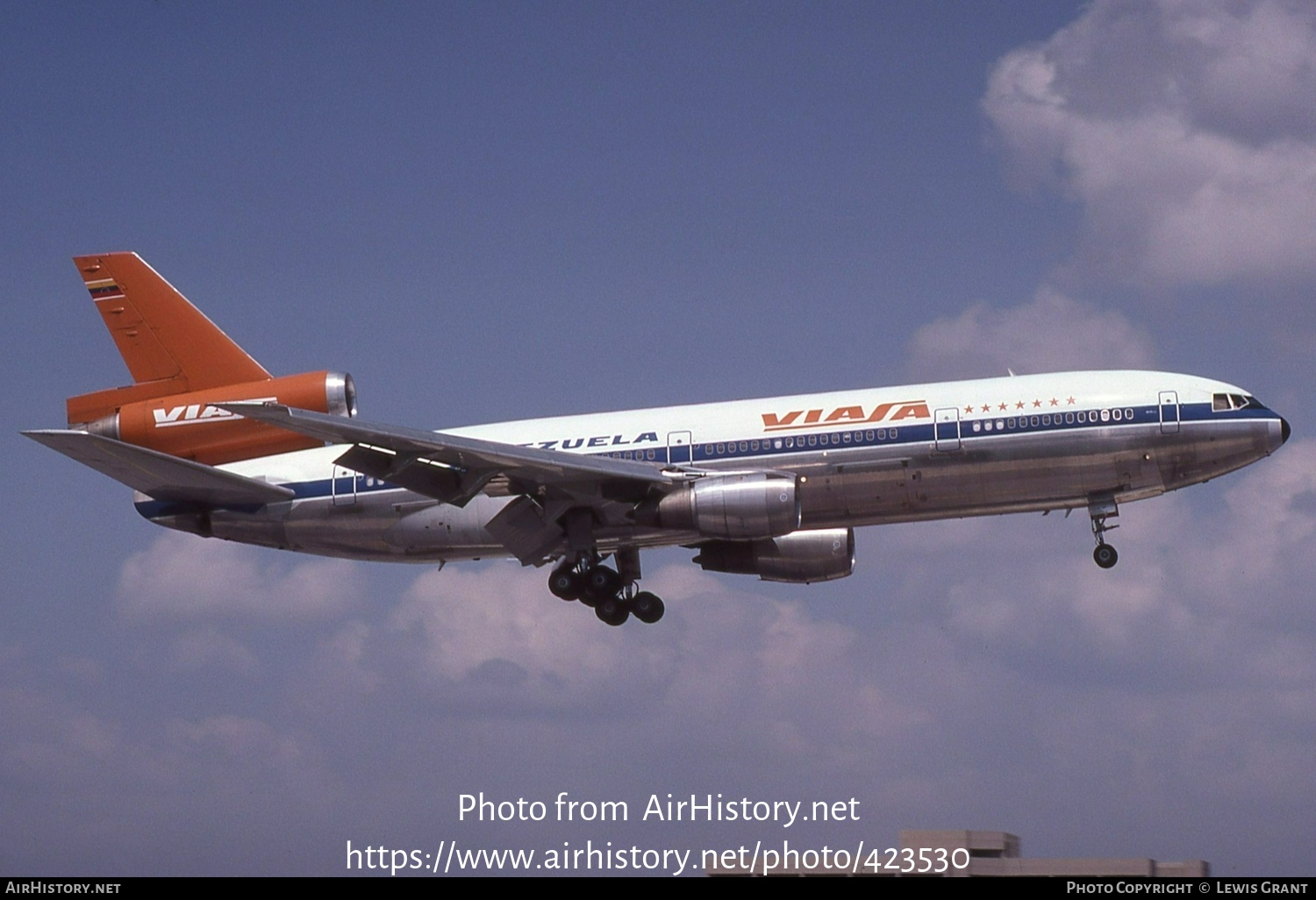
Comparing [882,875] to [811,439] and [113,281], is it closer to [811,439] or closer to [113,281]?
[811,439]

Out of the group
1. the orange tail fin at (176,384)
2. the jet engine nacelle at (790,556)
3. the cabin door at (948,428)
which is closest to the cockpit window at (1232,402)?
the cabin door at (948,428)

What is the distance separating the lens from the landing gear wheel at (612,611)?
4972 cm

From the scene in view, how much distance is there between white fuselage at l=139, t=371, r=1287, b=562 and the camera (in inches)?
1790

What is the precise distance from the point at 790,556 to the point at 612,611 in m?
5.74

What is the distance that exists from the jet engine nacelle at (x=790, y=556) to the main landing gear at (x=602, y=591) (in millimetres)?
2842

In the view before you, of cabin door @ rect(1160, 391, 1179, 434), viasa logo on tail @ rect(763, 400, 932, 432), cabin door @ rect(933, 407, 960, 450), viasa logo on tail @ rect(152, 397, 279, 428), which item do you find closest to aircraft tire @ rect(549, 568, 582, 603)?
viasa logo on tail @ rect(763, 400, 932, 432)

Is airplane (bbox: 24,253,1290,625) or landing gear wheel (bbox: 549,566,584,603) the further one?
landing gear wheel (bbox: 549,566,584,603)

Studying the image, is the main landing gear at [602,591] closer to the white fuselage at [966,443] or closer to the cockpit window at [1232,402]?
the white fuselage at [966,443]

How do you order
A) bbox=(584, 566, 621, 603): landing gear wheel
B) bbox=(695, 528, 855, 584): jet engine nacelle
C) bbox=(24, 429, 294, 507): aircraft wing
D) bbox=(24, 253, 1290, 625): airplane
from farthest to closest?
bbox=(695, 528, 855, 584): jet engine nacelle → bbox=(584, 566, 621, 603): landing gear wheel → bbox=(24, 429, 294, 507): aircraft wing → bbox=(24, 253, 1290, 625): airplane

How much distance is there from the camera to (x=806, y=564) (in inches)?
2052

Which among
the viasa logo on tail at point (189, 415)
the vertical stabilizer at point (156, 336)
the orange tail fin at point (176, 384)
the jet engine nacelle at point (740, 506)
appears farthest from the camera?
the vertical stabilizer at point (156, 336)

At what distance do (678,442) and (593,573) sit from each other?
456cm

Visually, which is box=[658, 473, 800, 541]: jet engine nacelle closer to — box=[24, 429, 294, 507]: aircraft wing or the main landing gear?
the main landing gear

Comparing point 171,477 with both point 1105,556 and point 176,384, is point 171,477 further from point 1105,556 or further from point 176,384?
point 1105,556
